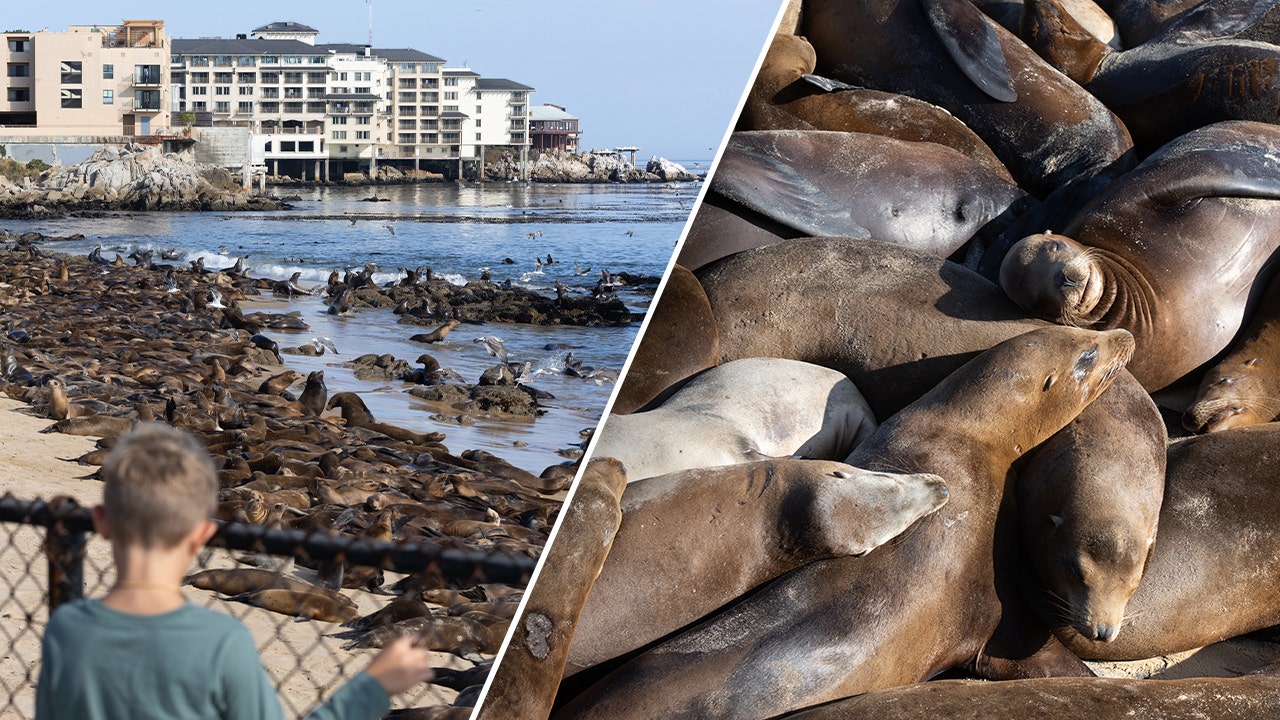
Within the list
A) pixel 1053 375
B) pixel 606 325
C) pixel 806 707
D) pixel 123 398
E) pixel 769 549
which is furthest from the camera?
pixel 606 325

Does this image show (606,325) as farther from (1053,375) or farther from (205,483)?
(205,483)

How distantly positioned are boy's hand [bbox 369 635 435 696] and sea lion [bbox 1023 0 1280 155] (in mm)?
4280

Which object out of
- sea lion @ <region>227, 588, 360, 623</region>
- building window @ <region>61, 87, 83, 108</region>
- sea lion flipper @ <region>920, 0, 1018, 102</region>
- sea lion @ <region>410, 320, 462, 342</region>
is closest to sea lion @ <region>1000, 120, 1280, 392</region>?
sea lion flipper @ <region>920, 0, 1018, 102</region>

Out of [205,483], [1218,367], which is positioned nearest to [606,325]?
[1218,367]

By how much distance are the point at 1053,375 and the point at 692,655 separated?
1335mm

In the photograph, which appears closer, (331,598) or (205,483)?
(205,483)

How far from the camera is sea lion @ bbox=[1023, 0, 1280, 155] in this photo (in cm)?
457

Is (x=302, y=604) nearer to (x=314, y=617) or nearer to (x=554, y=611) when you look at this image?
(x=314, y=617)

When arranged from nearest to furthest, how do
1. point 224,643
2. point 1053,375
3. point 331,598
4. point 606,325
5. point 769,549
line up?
point 224,643
point 769,549
point 1053,375
point 331,598
point 606,325

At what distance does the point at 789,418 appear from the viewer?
3338mm

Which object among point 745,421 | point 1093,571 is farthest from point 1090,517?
point 745,421

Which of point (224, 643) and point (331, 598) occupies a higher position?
point (224, 643)

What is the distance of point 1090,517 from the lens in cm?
290

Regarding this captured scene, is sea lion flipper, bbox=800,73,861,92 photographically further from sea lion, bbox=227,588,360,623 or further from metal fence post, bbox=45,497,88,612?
metal fence post, bbox=45,497,88,612
